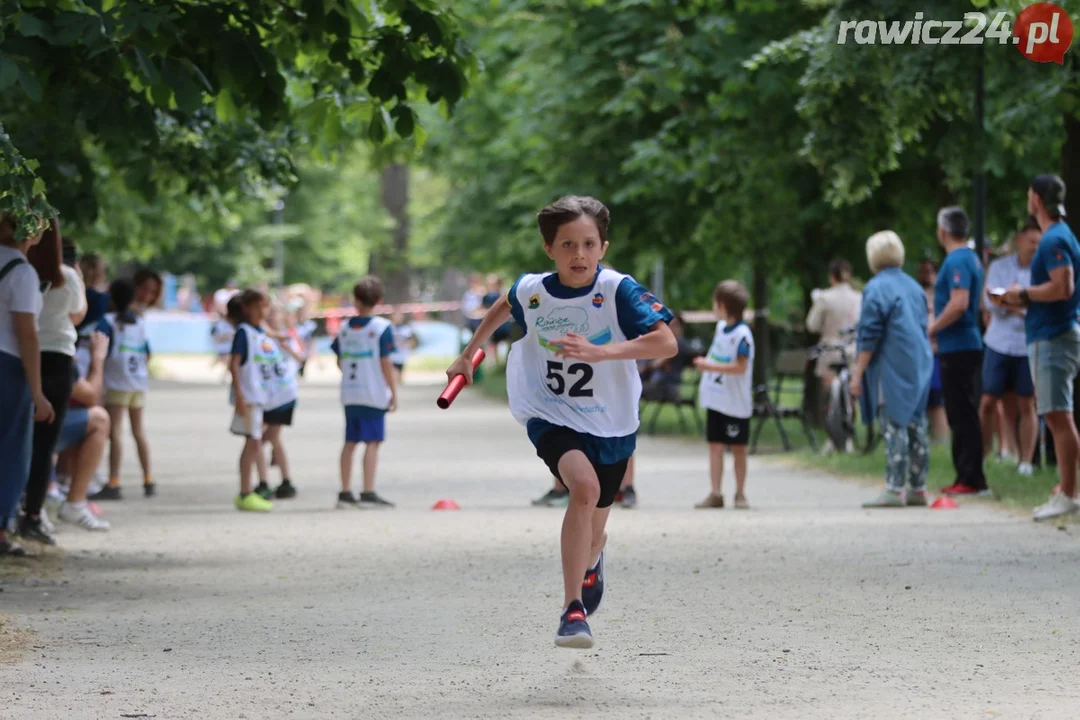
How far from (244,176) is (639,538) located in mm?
4464

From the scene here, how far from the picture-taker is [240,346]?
14.2 metres

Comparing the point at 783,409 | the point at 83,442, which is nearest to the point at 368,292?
the point at 83,442

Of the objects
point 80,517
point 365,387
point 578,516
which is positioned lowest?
point 80,517

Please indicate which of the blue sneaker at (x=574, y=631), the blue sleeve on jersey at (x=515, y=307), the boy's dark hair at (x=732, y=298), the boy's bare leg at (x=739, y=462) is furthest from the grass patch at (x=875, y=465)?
the blue sneaker at (x=574, y=631)

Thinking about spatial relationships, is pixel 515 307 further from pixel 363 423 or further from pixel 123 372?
pixel 123 372

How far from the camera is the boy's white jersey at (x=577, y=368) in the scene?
6934 millimetres

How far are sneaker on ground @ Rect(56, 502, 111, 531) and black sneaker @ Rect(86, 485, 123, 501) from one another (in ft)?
8.36

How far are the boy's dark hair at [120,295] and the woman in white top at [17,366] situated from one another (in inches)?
196

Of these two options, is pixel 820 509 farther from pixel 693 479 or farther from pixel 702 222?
pixel 702 222

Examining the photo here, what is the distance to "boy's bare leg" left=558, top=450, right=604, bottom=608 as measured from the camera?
682 cm

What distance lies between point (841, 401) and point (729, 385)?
5155 millimetres

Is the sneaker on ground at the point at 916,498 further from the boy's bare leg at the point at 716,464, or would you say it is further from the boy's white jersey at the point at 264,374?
the boy's white jersey at the point at 264,374

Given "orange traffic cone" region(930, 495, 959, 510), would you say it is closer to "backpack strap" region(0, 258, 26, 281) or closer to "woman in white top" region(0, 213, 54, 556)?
"woman in white top" region(0, 213, 54, 556)

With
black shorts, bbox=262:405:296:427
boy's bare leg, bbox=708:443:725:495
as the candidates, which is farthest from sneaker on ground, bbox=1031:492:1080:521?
black shorts, bbox=262:405:296:427
